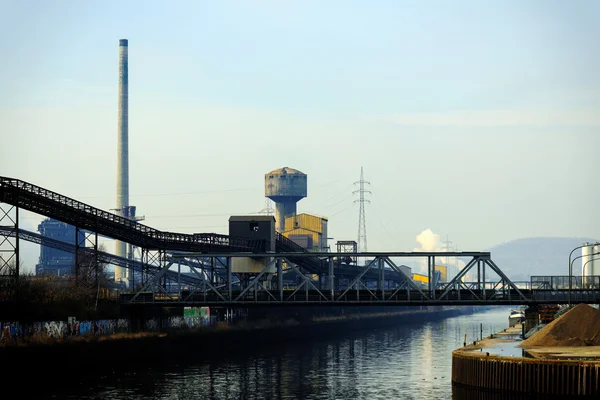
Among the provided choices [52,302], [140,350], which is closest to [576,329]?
[140,350]

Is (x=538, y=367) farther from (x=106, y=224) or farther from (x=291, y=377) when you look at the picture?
(x=106, y=224)

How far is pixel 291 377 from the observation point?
10338cm

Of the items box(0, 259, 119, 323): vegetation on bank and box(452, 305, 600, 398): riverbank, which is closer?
box(452, 305, 600, 398): riverbank

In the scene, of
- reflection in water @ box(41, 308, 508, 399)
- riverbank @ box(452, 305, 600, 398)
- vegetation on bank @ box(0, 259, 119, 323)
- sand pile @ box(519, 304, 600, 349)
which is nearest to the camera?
riverbank @ box(452, 305, 600, 398)

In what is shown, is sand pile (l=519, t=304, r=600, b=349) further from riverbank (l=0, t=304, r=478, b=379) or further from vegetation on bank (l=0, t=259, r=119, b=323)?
vegetation on bank (l=0, t=259, r=119, b=323)

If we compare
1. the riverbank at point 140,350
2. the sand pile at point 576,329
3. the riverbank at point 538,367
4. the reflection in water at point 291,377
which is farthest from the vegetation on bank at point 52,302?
the sand pile at point 576,329

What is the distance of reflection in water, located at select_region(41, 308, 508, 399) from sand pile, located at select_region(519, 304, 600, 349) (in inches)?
439

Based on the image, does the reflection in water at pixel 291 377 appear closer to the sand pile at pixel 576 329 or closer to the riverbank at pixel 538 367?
the riverbank at pixel 538 367

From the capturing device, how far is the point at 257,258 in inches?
5522

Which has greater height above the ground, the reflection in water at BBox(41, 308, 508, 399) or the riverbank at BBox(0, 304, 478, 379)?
the riverbank at BBox(0, 304, 478, 379)

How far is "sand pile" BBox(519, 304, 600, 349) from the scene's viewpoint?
3541 inches

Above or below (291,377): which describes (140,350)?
above

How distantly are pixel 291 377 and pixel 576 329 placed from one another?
30735mm

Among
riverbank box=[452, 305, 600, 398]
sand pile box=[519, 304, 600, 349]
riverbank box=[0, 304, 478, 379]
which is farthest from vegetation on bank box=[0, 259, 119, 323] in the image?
sand pile box=[519, 304, 600, 349]
